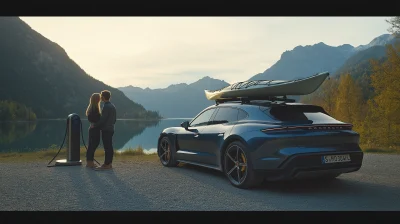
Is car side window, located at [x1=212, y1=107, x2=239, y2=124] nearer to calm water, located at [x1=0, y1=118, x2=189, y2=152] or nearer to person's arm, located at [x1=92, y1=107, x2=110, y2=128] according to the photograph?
person's arm, located at [x1=92, y1=107, x2=110, y2=128]

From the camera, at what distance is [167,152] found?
9.73 meters

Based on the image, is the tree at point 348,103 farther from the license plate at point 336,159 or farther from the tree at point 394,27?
the license plate at point 336,159

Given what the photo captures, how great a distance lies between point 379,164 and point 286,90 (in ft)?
17.0

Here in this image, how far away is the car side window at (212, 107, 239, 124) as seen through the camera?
7480 millimetres

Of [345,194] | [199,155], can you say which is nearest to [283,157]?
[345,194]

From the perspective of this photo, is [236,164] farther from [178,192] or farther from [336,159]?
[336,159]

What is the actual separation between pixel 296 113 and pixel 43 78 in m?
177

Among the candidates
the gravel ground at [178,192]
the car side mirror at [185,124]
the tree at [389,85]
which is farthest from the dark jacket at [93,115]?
the tree at [389,85]

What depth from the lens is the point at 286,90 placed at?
23.8 feet

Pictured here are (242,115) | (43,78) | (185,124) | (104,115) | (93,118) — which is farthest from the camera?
(43,78)

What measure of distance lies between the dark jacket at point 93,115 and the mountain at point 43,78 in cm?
15668

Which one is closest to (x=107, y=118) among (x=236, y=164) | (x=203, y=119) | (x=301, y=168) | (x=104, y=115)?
(x=104, y=115)

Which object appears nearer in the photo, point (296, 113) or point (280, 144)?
point (280, 144)

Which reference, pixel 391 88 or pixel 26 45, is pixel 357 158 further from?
pixel 26 45
